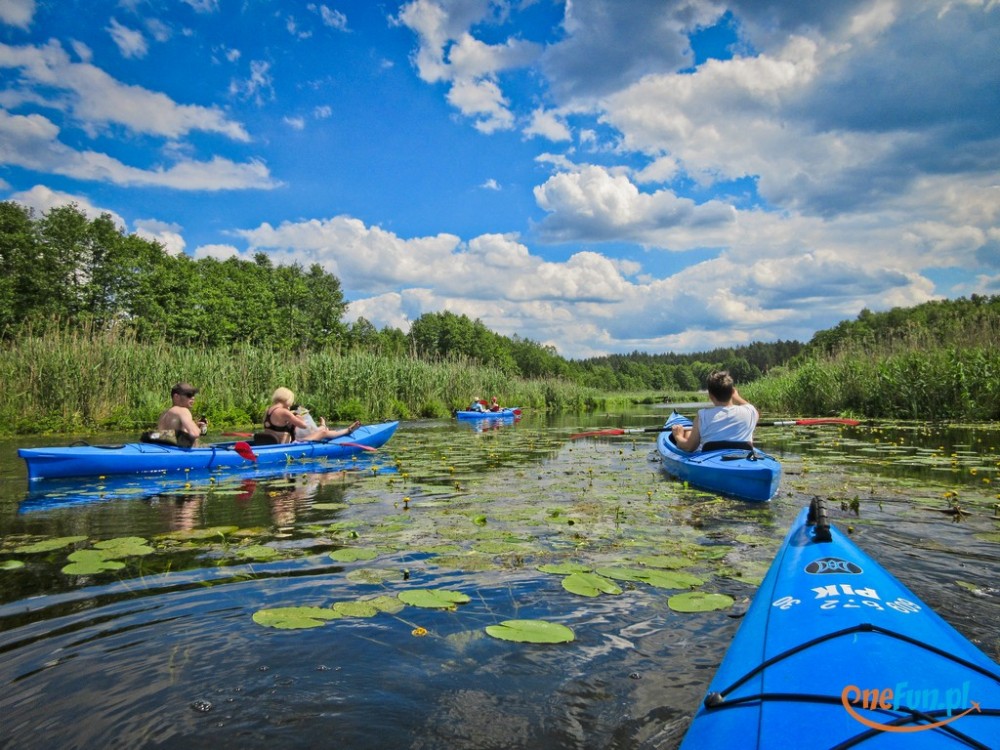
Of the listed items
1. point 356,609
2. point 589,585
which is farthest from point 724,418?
point 356,609

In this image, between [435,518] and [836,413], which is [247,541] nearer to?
[435,518]

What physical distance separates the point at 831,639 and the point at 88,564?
4625 millimetres

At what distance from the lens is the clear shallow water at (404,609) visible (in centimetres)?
239

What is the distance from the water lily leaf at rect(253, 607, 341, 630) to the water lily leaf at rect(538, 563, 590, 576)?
57.0 inches

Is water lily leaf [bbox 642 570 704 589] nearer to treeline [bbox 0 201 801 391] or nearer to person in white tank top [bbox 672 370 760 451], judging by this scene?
person in white tank top [bbox 672 370 760 451]

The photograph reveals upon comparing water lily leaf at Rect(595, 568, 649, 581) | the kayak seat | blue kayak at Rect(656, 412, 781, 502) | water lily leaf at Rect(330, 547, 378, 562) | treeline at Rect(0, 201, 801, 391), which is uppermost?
treeline at Rect(0, 201, 801, 391)

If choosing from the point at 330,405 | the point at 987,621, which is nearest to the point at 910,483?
the point at 987,621

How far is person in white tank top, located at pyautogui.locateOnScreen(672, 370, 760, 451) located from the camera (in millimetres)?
7367

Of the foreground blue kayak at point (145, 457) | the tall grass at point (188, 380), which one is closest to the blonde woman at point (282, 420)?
the foreground blue kayak at point (145, 457)

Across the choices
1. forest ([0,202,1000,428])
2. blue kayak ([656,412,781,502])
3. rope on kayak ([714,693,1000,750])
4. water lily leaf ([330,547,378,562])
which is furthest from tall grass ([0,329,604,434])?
rope on kayak ([714,693,1000,750])

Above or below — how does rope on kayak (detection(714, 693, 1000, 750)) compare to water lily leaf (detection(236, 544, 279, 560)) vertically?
above

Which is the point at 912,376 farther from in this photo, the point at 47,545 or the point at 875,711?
the point at 47,545

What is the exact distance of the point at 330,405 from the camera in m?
20.1

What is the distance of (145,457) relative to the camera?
27.4 feet
